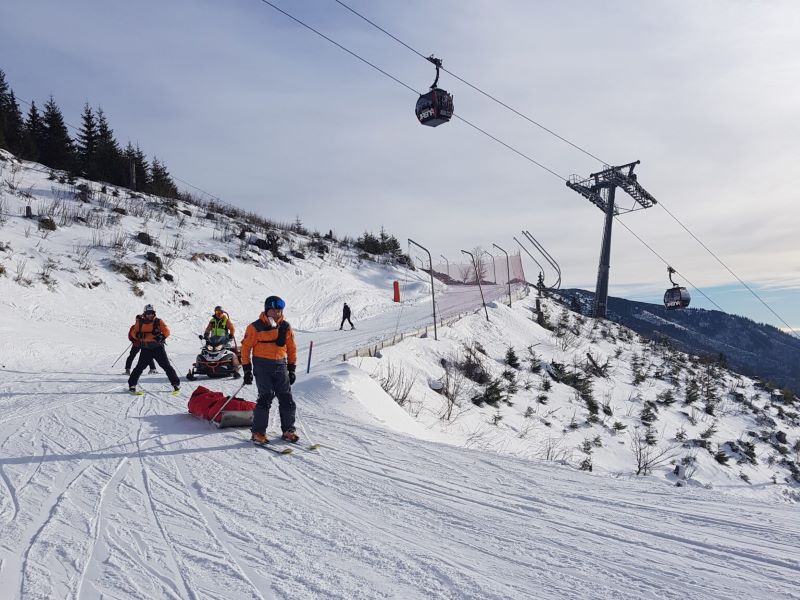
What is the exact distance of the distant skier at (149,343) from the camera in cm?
919

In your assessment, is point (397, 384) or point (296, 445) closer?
→ point (296, 445)

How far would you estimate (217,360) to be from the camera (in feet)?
36.4

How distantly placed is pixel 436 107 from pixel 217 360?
7.94 m

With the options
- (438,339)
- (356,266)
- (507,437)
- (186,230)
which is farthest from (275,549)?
(356,266)

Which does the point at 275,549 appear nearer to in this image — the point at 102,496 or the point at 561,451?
the point at 102,496

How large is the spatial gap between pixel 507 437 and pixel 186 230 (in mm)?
23441

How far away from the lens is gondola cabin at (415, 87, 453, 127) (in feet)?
35.7

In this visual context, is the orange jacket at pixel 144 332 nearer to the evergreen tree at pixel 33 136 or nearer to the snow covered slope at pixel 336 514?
the snow covered slope at pixel 336 514

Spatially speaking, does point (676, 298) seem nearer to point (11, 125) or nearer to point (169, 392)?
point (169, 392)

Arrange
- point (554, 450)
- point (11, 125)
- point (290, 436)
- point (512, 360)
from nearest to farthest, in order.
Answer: point (290, 436), point (554, 450), point (512, 360), point (11, 125)

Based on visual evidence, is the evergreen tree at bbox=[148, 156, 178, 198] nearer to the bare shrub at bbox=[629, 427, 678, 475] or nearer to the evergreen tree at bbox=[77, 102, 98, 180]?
the evergreen tree at bbox=[77, 102, 98, 180]

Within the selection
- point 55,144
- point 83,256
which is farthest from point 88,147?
point 83,256

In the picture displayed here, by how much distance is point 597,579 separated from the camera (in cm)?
308

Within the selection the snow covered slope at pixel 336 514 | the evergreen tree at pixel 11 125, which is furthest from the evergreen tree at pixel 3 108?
the snow covered slope at pixel 336 514
